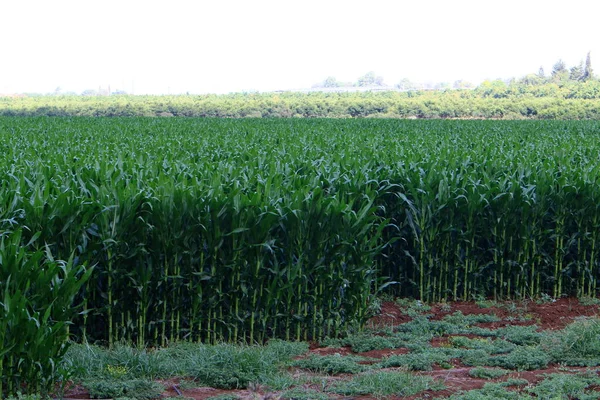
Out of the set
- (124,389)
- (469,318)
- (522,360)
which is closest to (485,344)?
(522,360)

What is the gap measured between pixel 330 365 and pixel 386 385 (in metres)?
0.77

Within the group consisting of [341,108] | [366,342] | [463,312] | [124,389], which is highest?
[341,108]

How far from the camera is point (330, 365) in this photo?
244 inches

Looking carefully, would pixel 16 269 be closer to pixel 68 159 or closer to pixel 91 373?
pixel 91 373

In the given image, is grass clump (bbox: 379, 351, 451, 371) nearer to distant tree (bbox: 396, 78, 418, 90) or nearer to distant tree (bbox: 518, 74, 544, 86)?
distant tree (bbox: 518, 74, 544, 86)

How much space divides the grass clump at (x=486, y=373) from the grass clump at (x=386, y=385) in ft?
1.58

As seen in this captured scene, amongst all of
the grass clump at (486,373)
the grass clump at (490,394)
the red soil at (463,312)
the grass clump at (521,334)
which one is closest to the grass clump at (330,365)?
the red soil at (463,312)

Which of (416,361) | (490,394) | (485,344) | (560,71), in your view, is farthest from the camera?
A: (560,71)

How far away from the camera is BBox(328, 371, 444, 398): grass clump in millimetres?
5480

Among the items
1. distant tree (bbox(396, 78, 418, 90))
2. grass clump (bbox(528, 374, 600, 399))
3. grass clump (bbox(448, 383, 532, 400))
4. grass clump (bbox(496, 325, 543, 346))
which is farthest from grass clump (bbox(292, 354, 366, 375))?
distant tree (bbox(396, 78, 418, 90))

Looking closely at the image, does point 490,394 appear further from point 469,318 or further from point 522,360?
point 469,318

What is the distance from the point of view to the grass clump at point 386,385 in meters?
5.48

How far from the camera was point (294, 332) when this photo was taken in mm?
7496

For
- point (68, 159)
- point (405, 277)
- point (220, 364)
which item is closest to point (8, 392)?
point (220, 364)
